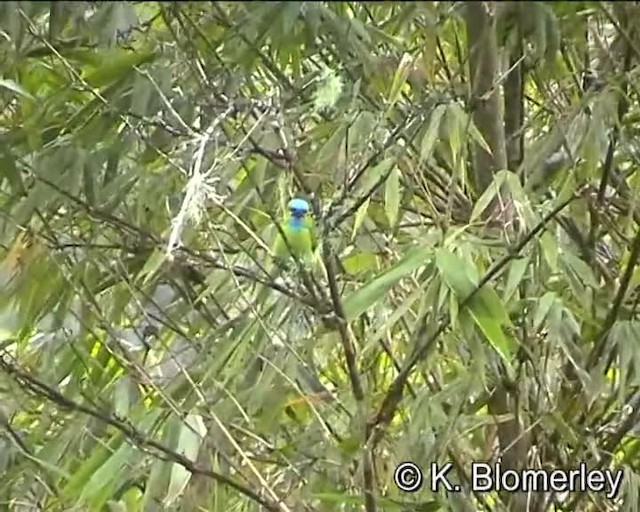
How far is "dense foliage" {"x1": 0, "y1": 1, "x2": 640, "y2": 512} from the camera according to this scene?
45.6 inches

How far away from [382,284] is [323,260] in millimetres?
67

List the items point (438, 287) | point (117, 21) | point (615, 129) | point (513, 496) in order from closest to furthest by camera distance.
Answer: point (117, 21)
point (438, 287)
point (615, 129)
point (513, 496)

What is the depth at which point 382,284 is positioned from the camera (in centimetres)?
112

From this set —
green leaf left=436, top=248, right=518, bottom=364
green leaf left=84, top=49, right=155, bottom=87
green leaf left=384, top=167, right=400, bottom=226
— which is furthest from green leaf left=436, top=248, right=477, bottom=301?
green leaf left=84, top=49, right=155, bottom=87

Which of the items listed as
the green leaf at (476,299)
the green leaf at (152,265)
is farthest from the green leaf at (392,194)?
the green leaf at (152,265)

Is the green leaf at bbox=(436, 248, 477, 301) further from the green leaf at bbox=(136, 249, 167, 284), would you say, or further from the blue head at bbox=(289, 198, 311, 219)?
the green leaf at bbox=(136, 249, 167, 284)

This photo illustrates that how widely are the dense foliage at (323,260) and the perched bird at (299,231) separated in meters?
0.02

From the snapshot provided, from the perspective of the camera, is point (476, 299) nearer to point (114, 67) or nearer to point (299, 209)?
point (299, 209)

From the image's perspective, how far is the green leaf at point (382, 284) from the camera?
1113 mm

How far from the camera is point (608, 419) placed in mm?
1440

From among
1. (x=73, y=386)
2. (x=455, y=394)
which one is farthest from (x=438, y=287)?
(x=73, y=386)

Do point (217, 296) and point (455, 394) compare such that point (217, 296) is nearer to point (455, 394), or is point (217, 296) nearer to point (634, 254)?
point (455, 394)

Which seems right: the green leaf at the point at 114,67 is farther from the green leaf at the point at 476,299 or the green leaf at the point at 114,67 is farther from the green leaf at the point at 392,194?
the green leaf at the point at 476,299

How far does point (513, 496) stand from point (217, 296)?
456mm
